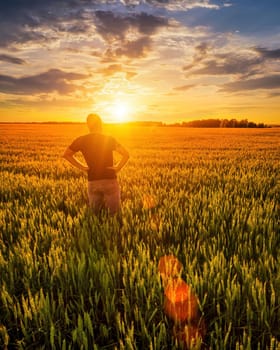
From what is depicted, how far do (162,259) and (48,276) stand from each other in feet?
3.43

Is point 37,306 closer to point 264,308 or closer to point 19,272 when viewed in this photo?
point 19,272

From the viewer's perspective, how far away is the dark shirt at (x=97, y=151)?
4.98 metres

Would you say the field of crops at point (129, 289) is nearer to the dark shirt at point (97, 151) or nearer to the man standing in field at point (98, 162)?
the man standing in field at point (98, 162)

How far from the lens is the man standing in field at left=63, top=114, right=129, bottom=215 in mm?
4988

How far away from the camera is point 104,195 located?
201 inches

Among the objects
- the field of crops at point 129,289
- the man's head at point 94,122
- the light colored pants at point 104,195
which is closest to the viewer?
the field of crops at point 129,289

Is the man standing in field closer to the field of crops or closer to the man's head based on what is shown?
the man's head

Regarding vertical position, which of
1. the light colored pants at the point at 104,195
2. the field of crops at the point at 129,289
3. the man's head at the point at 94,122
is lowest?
the field of crops at the point at 129,289

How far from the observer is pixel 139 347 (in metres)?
2.12

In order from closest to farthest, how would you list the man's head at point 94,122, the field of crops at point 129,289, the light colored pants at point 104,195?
the field of crops at point 129,289
the man's head at point 94,122
the light colored pants at point 104,195

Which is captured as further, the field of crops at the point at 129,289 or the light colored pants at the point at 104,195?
the light colored pants at the point at 104,195

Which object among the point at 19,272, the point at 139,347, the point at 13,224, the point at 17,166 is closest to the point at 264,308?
the point at 139,347

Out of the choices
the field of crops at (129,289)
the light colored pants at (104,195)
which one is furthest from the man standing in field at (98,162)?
the field of crops at (129,289)

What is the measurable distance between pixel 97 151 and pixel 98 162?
17 cm
